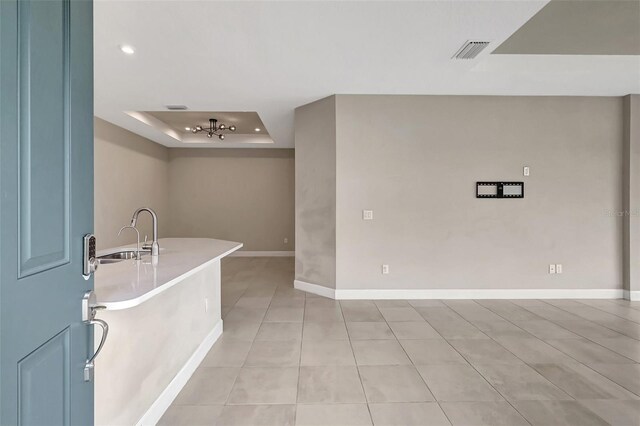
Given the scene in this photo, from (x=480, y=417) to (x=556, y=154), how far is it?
3.97m

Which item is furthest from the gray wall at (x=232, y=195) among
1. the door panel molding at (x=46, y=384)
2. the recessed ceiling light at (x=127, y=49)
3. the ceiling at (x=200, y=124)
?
the door panel molding at (x=46, y=384)

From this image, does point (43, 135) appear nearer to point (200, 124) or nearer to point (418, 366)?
point (418, 366)

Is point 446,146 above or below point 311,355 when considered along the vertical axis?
above

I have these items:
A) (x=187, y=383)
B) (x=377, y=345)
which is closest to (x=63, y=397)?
(x=187, y=383)

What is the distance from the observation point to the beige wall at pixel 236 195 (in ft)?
26.3

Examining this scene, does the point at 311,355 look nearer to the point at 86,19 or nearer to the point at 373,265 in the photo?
the point at 373,265

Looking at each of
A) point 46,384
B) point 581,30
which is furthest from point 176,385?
point 581,30

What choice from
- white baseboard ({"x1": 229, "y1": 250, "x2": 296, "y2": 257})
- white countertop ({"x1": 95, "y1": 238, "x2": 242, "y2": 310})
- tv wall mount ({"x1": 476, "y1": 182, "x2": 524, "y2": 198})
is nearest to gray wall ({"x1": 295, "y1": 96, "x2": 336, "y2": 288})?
white countertop ({"x1": 95, "y1": 238, "x2": 242, "y2": 310})

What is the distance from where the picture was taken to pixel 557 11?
284cm

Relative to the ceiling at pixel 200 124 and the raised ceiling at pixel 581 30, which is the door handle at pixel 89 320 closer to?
the raised ceiling at pixel 581 30

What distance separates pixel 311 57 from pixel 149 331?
281 centimetres

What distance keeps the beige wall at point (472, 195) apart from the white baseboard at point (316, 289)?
32 cm

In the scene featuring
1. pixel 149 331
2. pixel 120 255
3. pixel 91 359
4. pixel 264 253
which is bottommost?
pixel 264 253

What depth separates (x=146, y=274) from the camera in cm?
167
